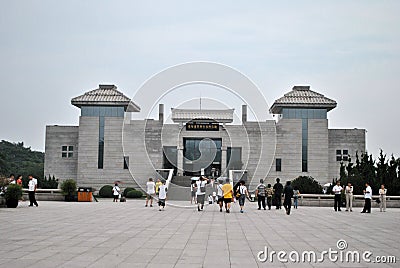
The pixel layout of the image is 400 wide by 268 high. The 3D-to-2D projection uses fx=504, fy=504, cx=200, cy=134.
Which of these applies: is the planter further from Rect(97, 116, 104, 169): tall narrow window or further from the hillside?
the hillside

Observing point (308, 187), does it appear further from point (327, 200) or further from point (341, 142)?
point (341, 142)

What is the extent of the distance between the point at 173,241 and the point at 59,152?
44.7 metres

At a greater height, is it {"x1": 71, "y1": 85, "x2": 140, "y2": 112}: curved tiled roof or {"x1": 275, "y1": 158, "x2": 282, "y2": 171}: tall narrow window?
{"x1": 71, "y1": 85, "x2": 140, "y2": 112}: curved tiled roof

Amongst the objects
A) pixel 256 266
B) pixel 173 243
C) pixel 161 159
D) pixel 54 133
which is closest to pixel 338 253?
pixel 256 266

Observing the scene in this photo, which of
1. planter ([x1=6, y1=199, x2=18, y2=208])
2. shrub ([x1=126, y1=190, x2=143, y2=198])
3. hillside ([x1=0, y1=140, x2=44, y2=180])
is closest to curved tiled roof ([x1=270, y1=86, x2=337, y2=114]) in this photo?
shrub ([x1=126, y1=190, x2=143, y2=198])

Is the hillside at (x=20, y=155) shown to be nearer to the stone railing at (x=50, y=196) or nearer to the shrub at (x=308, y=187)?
the stone railing at (x=50, y=196)

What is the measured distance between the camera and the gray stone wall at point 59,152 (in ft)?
177

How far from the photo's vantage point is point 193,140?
180 feet

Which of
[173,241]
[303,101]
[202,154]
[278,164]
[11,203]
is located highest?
[303,101]


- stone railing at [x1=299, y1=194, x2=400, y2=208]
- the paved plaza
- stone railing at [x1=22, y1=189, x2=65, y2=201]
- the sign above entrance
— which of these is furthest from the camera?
the sign above entrance

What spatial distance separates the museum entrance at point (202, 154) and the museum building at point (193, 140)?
13.5 inches

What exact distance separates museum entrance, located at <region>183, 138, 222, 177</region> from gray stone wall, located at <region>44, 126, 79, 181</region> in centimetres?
1188

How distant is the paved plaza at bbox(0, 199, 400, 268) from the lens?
30.3 feet

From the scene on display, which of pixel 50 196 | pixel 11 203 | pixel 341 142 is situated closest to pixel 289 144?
pixel 341 142
